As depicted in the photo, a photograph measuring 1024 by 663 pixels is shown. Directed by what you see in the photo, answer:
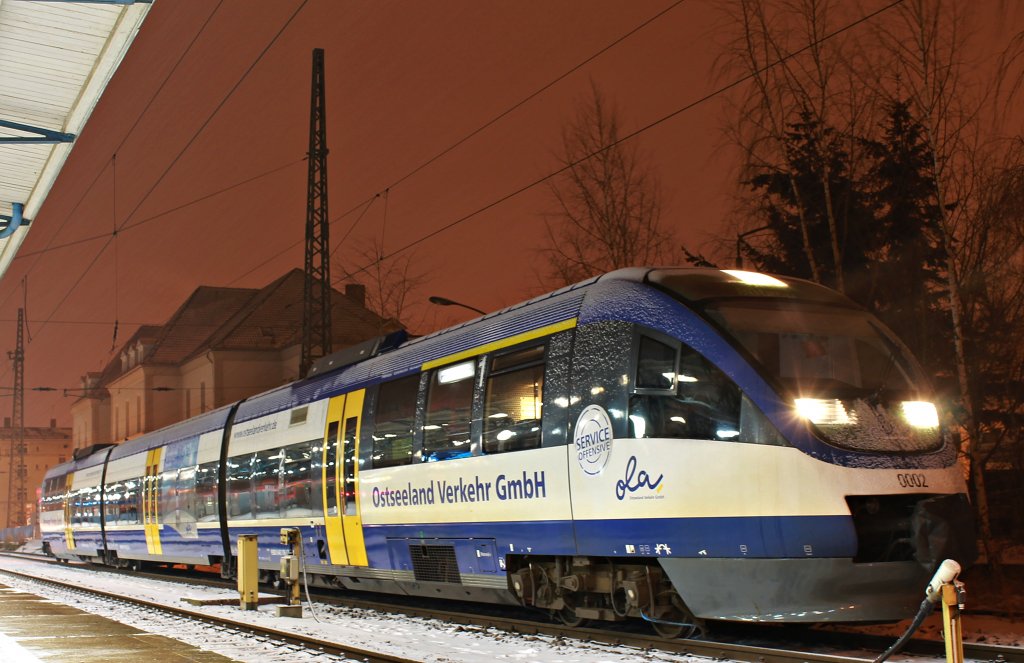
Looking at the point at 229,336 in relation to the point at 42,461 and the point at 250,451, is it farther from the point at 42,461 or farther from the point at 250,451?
the point at 42,461

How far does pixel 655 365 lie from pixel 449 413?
139 inches

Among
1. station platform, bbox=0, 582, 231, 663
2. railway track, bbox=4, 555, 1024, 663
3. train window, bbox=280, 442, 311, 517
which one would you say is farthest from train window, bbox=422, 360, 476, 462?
train window, bbox=280, 442, 311, 517

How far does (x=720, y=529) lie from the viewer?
9.22 metres

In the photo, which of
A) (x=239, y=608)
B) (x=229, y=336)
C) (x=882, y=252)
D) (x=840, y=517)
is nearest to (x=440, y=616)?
(x=239, y=608)

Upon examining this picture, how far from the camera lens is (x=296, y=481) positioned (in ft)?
55.8

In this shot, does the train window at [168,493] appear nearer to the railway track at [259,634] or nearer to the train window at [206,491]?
the train window at [206,491]

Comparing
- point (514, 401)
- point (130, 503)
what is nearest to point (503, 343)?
point (514, 401)

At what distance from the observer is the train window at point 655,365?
32.1 ft

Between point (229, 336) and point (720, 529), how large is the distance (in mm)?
58280

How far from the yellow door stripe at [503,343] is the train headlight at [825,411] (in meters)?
2.60

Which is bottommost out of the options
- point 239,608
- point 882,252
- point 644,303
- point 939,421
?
point 239,608

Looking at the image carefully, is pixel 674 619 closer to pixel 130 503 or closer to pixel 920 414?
pixel 920 414

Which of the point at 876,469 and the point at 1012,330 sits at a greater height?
the point at 1012,330

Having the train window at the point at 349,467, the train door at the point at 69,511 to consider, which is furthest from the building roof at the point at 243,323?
the train window at the point at 349,467
